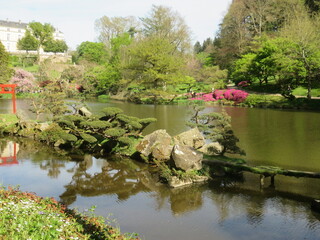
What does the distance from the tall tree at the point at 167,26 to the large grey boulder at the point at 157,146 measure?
109ft

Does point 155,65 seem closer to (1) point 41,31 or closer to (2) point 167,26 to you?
(2) point 167,26

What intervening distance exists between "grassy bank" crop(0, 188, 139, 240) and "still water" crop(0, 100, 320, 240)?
1.16 metres

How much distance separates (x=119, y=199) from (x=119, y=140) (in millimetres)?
4316

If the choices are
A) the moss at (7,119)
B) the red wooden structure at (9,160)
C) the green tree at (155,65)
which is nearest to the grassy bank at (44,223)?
the red wooden structure at (9,160)

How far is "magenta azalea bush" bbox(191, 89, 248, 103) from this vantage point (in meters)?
30.5

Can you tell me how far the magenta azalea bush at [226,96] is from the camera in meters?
30.5

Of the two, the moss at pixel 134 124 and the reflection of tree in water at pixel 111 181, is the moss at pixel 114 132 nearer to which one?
the moss at pixel 134 124

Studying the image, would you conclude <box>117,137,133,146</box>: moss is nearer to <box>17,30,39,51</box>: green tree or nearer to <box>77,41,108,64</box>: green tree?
<box>77,41,108,64</box>: green tree

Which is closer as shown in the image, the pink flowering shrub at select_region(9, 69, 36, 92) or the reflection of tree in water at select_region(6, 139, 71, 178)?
the reflection of tree in water at select_region(6, 139, 71, 178)

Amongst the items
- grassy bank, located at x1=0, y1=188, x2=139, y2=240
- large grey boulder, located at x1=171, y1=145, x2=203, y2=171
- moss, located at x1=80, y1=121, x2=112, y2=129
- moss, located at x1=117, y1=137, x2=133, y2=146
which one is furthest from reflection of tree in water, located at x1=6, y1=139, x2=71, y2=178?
grassy bank, located at x1=0, y1=188, x2=139, y2=240

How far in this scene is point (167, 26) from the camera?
44625 millimetres

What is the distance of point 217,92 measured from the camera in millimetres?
33625

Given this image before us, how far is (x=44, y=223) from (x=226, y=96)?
27901 millimetres

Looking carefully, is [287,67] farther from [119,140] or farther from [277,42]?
[119,140]
